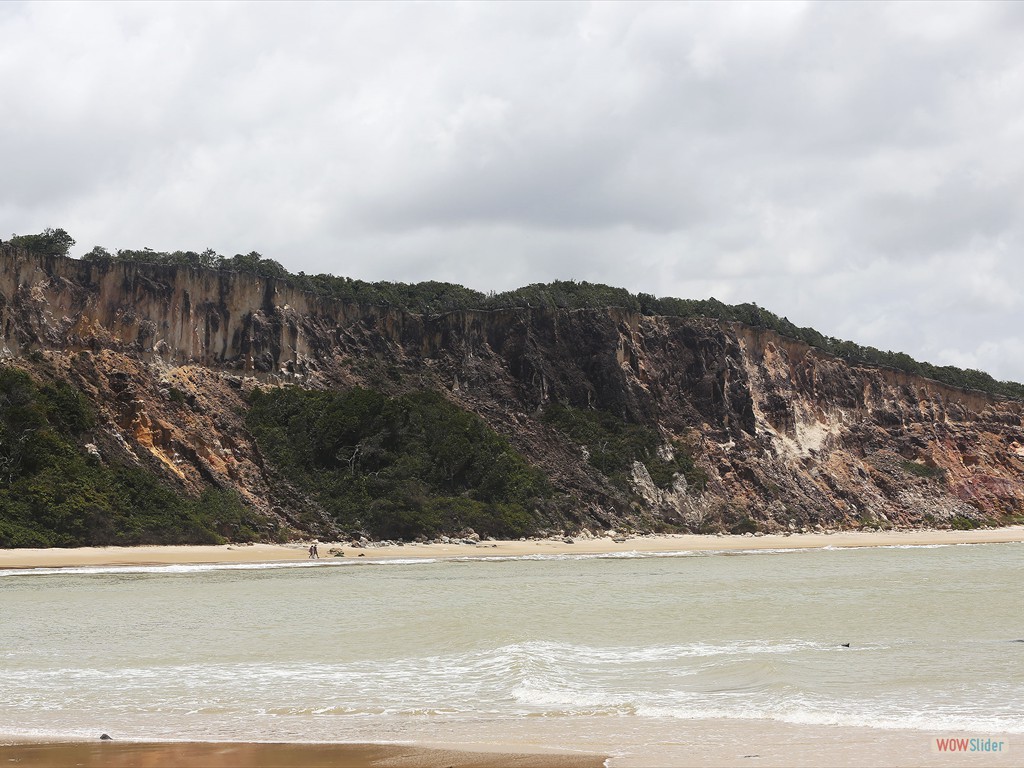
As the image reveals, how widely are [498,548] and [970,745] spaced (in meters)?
39.7

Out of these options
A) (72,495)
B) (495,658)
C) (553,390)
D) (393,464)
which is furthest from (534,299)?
(495,658)

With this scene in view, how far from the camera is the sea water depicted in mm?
11164

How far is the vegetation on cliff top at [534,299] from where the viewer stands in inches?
2406

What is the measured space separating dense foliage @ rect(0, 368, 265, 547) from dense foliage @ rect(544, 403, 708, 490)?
27.8 meters

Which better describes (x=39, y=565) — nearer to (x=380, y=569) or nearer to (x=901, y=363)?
(x=380, y=569)

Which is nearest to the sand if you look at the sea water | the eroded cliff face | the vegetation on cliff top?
the sea water

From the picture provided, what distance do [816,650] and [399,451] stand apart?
4168cm

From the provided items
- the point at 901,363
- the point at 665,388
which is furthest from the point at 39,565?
the point at 901,363

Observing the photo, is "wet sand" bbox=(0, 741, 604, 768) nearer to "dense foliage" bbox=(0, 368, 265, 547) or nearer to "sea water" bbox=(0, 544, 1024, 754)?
"sea water" bbox=(0, 544, 1024, 754)

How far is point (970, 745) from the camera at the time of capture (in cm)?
938

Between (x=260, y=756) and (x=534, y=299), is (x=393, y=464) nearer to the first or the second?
(x=534, y=299)

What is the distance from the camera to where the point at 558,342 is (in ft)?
242

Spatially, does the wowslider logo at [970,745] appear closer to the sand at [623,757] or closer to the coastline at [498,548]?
the sand at [623,757]

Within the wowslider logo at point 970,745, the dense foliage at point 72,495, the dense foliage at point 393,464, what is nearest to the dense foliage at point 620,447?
the dense foliage at point 393,464
